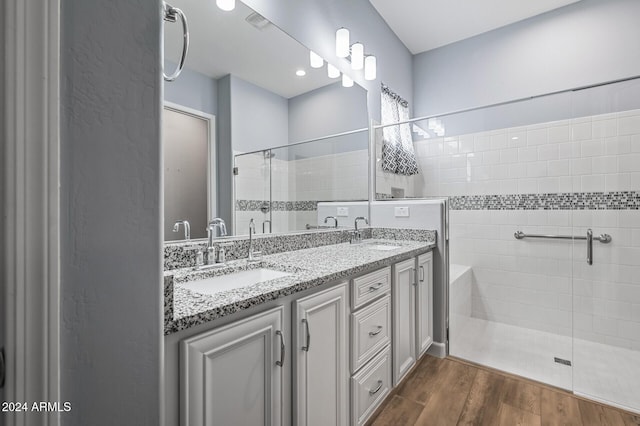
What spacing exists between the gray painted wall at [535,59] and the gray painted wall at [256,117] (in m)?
2.24

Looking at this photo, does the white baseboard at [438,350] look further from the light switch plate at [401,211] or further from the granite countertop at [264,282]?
the light switch plate at [401,211]

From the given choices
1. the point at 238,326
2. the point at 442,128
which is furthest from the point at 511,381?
the point at 442,128

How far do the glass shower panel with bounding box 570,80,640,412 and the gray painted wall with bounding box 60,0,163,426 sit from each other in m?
2.52

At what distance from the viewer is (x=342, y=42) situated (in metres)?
2.24

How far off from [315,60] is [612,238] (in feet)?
7.84

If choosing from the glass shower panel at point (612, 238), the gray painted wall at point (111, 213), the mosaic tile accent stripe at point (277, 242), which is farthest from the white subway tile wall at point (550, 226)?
the gray painted wall at point (111, 213)

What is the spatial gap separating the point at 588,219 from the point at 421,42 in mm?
2366

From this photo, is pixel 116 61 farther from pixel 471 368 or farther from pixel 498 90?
pixel 498 90

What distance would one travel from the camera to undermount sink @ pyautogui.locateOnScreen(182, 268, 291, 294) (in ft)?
3.78

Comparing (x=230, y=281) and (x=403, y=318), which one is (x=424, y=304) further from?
(x=230, y=281)

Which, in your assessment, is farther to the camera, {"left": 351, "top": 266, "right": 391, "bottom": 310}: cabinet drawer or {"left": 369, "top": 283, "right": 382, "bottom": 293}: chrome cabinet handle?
{"left": 369, "top": 283, "right": 382, "bottom": 293}: chrome cabinet handle

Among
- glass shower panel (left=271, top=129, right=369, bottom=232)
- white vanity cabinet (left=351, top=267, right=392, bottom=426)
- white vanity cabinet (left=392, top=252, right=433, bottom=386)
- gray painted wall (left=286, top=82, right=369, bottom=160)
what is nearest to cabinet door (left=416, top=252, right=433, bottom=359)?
white vanity cabinet (left=392, top=252, right=433, bottom=386)

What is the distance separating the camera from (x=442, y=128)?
116 inches

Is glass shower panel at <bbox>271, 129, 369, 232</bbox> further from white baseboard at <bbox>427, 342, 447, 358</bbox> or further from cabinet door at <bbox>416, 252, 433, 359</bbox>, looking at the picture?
white baseboard at <bbox>427, 342, 447, 358</bbox>
